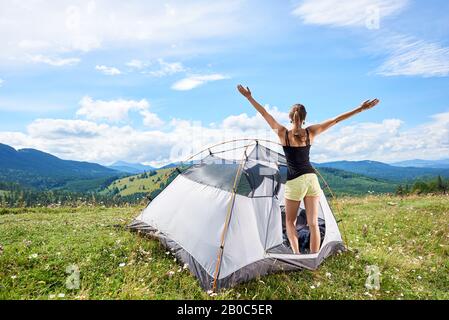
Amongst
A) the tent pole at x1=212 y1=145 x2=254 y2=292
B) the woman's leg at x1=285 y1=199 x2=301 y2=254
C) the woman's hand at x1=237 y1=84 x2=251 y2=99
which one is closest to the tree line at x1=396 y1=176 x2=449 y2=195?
the woman's leg at x1=285 y1=199 x2=301 y2=254

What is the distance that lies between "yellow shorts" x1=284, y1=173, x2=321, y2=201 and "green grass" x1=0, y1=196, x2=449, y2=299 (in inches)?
68.1

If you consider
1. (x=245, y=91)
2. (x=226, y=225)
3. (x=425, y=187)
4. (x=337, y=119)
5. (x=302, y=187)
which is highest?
(x=245, y=91)

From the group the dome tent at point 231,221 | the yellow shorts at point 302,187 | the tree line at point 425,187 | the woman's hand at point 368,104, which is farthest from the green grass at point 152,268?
the tree line at point 425,187

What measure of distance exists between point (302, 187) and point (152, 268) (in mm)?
3721

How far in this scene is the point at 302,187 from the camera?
7.34 metres

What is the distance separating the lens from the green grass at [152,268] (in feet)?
21.9

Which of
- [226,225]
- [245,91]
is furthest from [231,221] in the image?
[245,91]

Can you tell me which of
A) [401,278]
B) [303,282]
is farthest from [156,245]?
[401,278]

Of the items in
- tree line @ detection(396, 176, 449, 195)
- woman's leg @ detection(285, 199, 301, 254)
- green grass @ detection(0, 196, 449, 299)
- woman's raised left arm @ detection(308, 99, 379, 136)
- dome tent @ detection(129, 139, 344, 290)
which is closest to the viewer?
green grass @ detection(0, 196, 449, 299)

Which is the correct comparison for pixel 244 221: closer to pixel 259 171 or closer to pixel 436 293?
pixel 259 171

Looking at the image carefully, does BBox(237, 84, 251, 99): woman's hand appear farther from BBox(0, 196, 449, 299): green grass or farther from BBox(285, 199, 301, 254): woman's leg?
BBox(0, 196, 449, 299): green grass

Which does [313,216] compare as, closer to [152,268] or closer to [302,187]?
[302,187]

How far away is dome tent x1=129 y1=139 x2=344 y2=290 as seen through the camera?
279 inches

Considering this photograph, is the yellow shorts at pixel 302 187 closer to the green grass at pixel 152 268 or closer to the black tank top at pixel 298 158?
the black tank top at pixel 298 158
